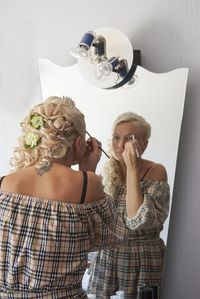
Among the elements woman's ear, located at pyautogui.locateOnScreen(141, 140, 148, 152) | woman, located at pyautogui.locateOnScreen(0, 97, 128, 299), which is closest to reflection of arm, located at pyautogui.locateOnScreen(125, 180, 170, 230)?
woman's ear, located at pyautogui.locateOnScreen(141, 140, 148, 152)

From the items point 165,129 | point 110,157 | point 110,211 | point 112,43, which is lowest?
point 110,211

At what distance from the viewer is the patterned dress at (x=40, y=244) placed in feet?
3.08

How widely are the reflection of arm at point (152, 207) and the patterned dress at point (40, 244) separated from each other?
0.90ft

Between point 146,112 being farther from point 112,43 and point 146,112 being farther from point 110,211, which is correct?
point 110,211

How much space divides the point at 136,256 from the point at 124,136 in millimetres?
378

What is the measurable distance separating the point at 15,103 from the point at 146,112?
0.54 metres

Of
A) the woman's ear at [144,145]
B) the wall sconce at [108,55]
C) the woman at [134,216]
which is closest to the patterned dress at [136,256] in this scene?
the woman at [134,216]

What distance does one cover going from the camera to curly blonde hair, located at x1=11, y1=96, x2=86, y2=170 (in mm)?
1010

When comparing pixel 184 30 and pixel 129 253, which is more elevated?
pixel 184 30

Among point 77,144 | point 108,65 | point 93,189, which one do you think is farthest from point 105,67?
point 93,189

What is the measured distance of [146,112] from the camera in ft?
4.39

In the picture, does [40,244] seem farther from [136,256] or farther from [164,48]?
[164,48]

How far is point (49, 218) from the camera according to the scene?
0.94m

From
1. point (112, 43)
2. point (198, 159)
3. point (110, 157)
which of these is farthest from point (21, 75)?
point (198, 159)
